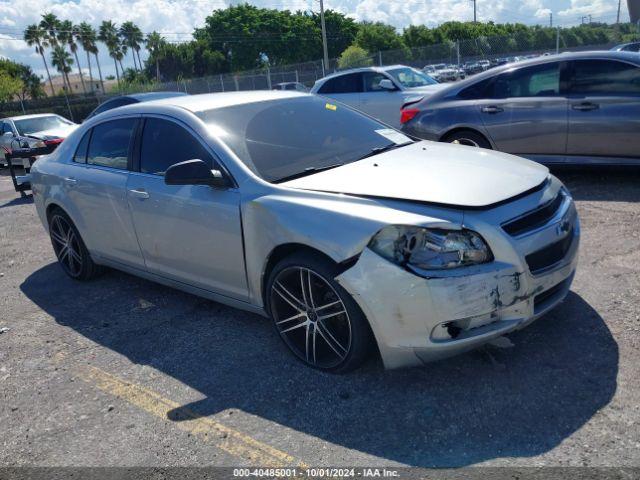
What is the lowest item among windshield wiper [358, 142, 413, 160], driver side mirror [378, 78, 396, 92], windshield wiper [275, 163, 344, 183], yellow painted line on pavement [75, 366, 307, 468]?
yellow painted line on pavement [75, 366, 307, 468]

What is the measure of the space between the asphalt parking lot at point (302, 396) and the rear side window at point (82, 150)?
1.50m

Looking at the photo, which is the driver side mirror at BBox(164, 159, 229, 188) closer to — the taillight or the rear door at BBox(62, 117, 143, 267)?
the rear door at BBox(62, 117, 143, 267)

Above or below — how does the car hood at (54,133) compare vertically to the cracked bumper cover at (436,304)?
above

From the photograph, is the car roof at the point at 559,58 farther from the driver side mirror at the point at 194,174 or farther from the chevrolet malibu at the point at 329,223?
the driver side mirror at the point at 194,174

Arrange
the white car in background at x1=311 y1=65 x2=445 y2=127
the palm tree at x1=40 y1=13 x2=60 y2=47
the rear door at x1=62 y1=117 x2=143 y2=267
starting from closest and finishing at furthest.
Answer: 1. the rear door at x1=62 y1=117 x2=143 y2=267
2. the white car in background at x1=311 y1=65 x2=445 y2=127
3. the palm tree at x1=40 y1=13 x2=60 y2=47

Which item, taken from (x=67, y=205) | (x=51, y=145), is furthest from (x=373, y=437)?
(x=51, y=145)

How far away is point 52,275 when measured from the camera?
621cm

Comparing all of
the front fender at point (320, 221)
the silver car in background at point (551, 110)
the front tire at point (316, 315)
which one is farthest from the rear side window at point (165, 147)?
the silver car in background at point (551, 110)

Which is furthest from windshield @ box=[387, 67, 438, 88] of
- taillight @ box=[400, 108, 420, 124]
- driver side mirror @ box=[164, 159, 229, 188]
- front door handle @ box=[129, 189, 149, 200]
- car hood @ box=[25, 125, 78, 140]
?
driver side mirror @ box=[164, 159, 229, 188]

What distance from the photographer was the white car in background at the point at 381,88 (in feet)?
39.2

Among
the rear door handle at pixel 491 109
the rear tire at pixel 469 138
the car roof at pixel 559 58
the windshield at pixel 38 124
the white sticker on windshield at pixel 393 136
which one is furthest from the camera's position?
the windshield at pixel 38 124

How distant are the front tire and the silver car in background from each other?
4639 mm

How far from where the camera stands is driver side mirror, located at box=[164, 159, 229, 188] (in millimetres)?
3730

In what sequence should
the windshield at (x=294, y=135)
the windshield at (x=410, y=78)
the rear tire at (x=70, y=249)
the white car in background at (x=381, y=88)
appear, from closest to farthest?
the windshield at (x=294, y=135), the rear tire at (x=70, y=249), the white car in background at (x=381, y=88), the windshield at (x=410, y=78)
